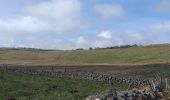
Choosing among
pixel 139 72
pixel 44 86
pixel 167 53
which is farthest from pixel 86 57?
pixel 44 86

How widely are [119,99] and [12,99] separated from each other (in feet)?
33.0

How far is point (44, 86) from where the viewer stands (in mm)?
50969

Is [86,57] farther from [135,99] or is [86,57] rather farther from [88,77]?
[135,99]

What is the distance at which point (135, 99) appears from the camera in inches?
1335

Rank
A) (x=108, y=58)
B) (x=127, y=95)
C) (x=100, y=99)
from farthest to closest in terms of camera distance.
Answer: (x=108, y=58)
(x=127, y=95)
(x=100, y=99)

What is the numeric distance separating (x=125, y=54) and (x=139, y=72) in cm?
10066

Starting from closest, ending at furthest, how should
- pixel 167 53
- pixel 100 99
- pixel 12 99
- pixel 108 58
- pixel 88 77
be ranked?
pixel 100 99
pixel 12 99
pixel 88 77
pixel 167 53
pixel 108 58

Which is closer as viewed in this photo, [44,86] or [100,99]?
[100,99]

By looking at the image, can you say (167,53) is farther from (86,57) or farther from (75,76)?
(75,76)

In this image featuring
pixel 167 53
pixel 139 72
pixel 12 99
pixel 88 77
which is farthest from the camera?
pixel 167 53

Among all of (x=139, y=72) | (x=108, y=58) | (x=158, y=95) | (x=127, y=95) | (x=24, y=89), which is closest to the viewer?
(x=127, y=95)

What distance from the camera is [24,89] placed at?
1866 inches

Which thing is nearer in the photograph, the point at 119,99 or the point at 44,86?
the point at 119,99

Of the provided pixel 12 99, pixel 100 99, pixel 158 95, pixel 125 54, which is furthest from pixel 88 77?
pixel 125 54
